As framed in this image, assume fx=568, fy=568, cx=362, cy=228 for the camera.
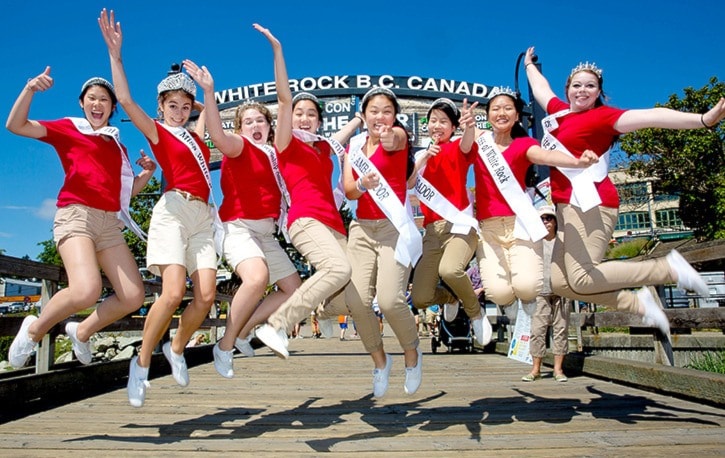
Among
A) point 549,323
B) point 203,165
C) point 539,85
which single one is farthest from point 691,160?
point 203,165

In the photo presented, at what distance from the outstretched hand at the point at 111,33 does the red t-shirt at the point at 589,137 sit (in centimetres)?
301

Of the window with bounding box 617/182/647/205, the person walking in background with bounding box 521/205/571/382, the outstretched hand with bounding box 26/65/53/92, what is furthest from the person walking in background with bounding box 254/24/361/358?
the window with bounding box 617/182/647/205

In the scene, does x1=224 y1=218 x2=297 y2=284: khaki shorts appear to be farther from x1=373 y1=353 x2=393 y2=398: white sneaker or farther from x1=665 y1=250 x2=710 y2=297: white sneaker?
x1=665 y1=250 x2=710 y2=297: white sneaker

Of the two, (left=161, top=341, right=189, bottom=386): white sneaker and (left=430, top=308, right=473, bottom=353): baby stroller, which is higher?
(left=161, top=341, right=189, bottom=386): white sneaker

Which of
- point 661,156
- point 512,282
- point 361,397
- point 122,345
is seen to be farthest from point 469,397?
point 661,156

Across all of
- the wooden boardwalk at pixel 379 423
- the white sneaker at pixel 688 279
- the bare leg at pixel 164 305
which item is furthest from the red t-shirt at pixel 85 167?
the white sneaker at pixel 688 279

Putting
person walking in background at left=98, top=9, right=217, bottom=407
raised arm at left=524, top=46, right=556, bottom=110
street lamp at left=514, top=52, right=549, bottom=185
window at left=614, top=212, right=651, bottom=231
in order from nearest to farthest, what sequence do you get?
person walking in background at left=98, top=9, right=217, bottom=407
raised arm at left=524, top=46, right=556, bottom=110
street lamp at left=514, top=52, right=549, bottom=185
window at left=614, top=212, right=651, bottom=231

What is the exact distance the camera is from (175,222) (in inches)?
149

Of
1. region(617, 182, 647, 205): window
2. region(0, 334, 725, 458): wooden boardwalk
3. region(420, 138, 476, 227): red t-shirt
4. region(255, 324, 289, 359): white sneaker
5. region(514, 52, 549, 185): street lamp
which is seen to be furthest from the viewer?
region(617, 182, 647, 205): window

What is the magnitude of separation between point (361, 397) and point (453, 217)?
1849mm

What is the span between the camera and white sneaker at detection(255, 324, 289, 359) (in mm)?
3322

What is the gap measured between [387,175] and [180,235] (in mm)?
1480

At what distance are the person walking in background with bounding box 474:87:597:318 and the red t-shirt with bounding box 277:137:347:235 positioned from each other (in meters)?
1.13

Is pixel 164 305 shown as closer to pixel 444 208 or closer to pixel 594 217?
pixel 444 208
